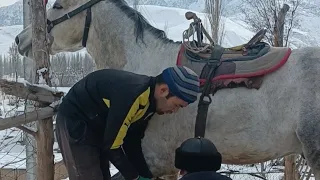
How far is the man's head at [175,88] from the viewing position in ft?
9.88

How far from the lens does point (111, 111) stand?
3.01 m

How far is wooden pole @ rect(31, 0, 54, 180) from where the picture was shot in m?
3.89

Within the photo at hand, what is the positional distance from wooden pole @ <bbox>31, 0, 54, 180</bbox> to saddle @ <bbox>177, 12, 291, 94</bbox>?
44.0 inches

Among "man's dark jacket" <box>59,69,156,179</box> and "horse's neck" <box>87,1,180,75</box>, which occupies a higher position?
"horse's neck" <box>87,1,180,75</box>

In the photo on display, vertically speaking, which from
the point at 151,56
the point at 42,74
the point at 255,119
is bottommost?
the point at 255,119

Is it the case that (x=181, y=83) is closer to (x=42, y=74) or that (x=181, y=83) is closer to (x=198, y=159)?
(x=198, y=159)

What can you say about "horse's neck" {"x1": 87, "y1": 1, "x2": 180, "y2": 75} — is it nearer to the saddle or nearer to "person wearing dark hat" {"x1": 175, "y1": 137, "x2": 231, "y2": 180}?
the saddle

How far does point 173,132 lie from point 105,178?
1.99 feet

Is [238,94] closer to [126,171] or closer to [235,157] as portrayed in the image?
[235,157]

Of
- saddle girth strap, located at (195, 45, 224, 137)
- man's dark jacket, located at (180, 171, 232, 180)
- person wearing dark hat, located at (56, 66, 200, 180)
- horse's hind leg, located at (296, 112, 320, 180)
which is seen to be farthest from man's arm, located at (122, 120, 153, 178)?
man's dark jacket, located at (180, 171, 232, 180)

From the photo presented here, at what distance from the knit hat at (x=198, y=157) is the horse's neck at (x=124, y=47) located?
5.41 feet

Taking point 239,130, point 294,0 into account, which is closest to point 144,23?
point 239,130

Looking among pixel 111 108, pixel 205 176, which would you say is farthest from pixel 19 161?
pixel 205 176

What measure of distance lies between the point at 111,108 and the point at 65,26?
1560 millimetres
